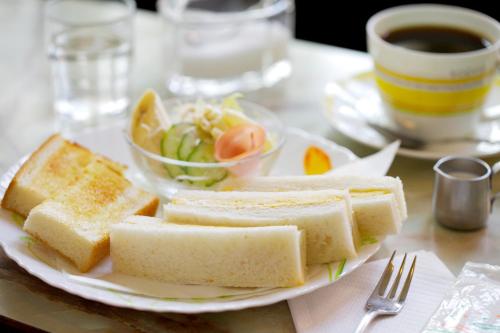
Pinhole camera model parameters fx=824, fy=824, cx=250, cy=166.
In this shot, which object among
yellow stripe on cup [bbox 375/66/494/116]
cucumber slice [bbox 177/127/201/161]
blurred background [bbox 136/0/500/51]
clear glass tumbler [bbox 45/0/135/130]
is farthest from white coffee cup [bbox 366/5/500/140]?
blurred background [bbox 136/0/500/51]

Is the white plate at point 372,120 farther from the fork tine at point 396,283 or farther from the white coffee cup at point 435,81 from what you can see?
the fork tine at point 396,283

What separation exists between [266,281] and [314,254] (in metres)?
0.10

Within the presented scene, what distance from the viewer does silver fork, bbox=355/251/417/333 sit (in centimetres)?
129

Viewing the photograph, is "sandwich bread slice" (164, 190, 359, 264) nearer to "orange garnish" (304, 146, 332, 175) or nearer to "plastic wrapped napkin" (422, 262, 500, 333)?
"plastic wrapped napkin" (422, 262, 500, 333)

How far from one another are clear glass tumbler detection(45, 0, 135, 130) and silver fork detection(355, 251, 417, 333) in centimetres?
96

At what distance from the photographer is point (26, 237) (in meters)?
1.43

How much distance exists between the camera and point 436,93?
1817mm

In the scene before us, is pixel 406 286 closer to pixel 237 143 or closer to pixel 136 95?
pixel 237 143

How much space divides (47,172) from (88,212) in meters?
0.17

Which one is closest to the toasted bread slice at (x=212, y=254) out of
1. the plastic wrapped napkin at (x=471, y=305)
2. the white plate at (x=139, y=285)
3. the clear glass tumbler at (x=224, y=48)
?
the white plate at (x=139, y=285)

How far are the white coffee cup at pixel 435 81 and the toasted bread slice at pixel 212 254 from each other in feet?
2.16

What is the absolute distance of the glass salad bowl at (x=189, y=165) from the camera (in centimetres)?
157

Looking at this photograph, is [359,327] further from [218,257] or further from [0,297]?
[0,297]

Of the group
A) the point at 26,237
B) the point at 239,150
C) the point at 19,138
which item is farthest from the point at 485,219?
the point at 19,138
